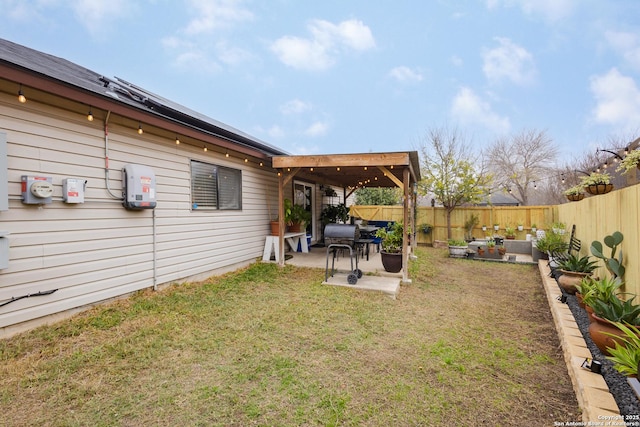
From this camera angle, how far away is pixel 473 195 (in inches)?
432

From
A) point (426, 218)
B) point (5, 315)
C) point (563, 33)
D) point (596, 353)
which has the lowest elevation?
point (596, 353)

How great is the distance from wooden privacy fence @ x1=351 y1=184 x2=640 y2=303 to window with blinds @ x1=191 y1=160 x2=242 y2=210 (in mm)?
5779

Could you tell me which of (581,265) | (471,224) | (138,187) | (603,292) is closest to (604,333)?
(603,292)

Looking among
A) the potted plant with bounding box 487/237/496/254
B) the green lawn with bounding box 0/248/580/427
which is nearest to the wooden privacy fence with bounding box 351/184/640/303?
the green lawn with bounding box 0/248/580/427

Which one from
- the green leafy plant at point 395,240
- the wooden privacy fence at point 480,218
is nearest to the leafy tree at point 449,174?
the wooden privacy fence at point 480,218

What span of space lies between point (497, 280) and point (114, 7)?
20450 millimetres

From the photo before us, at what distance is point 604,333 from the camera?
7.79 ft

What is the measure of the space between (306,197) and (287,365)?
729cm

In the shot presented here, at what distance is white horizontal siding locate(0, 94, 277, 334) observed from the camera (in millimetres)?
2918

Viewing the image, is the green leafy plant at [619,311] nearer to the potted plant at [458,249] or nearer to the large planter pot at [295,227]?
the large planter pot at [295,227]

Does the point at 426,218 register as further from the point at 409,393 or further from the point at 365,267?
the point at 409,393

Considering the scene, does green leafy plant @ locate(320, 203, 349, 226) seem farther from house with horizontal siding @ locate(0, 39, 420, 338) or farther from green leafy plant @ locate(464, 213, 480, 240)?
green leafy plant @ locate(464, 213, 480, 240)

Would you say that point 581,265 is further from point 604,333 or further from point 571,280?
point 604,333

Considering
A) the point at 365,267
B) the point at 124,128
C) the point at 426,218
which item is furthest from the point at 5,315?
the point at 426,218
